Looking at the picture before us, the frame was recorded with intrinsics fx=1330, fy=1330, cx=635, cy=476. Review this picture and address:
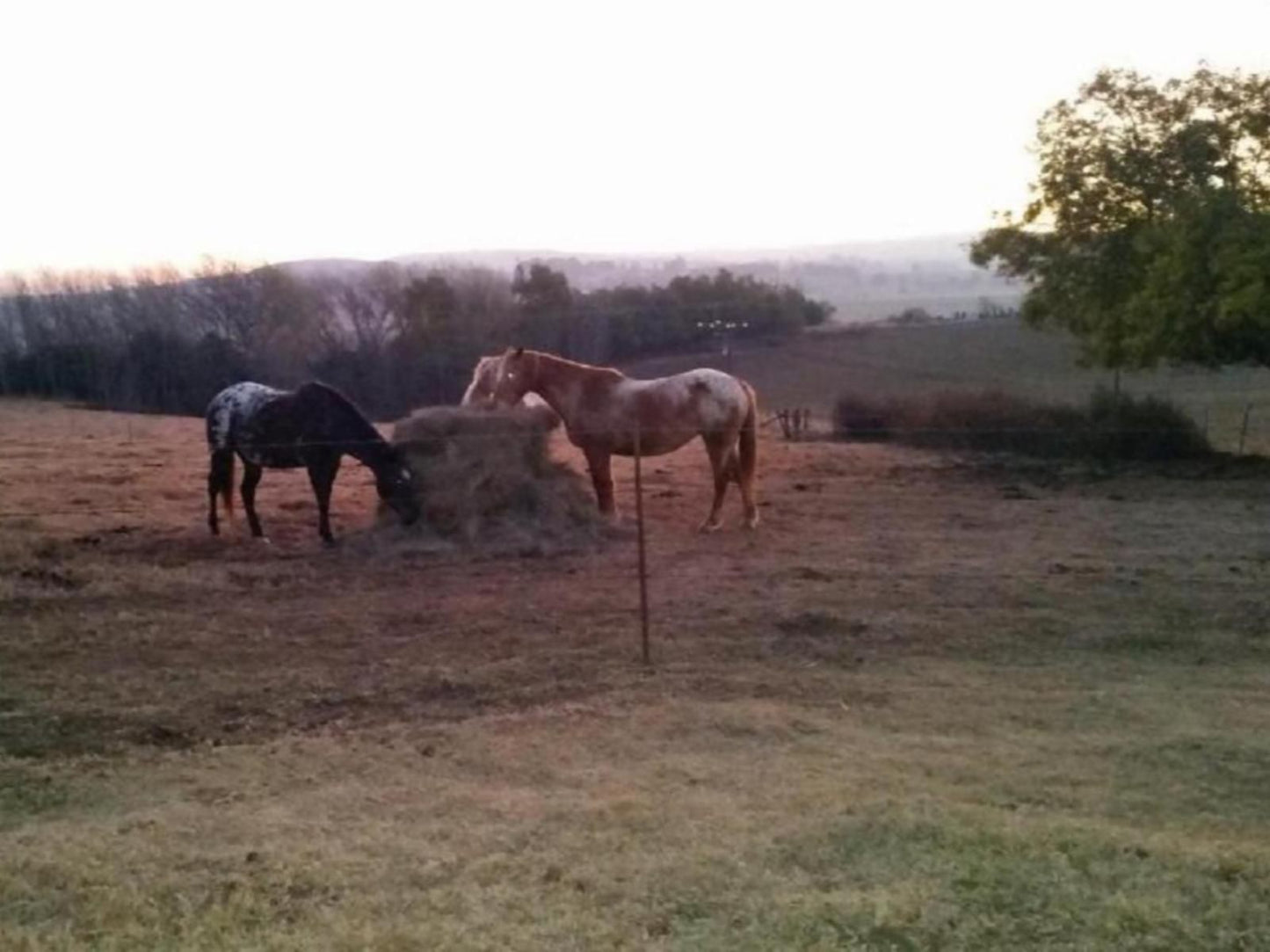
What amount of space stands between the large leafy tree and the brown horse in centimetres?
945

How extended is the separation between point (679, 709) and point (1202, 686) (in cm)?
317

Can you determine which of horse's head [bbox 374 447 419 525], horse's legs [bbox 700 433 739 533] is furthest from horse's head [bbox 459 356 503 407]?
horse's legs [bbox 700 433 739 533]

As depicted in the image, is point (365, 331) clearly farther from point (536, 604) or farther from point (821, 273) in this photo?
point (821, 273)

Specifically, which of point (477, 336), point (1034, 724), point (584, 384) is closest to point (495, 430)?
point (584, 384)

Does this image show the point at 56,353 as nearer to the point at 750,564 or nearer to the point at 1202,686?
the point at 750,564

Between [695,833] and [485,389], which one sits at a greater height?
[485,389]

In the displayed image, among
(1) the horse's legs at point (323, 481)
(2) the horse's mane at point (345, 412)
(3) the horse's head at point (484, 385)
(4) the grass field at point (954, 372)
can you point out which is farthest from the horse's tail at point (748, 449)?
(4) the grass field at point (954, 372)

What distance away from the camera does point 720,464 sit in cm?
1353

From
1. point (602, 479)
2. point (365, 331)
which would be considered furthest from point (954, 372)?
point (602, 479)

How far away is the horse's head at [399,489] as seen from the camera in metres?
12.4

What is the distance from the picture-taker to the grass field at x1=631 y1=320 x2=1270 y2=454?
95.0ft

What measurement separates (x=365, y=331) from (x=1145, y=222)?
23713mm

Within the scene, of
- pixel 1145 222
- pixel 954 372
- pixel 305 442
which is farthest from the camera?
pixel 954 372

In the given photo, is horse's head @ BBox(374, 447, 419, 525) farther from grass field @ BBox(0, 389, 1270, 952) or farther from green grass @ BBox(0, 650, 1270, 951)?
green grass @ BBox(0, 650, 1270, 951)
